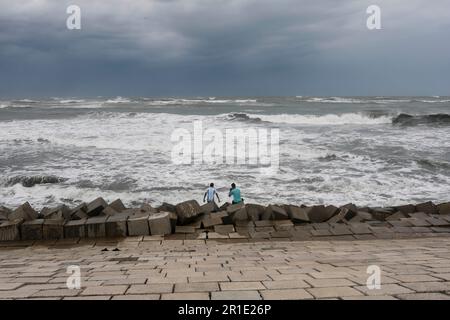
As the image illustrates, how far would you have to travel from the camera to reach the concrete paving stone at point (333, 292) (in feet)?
11.2

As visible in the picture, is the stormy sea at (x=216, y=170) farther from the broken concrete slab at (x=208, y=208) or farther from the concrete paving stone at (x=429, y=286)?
the concrete paving stone at (x=429, y=286)

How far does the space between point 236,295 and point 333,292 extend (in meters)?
0.87

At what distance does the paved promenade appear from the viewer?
3.66 meters

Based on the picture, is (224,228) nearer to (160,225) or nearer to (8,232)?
(160,225)

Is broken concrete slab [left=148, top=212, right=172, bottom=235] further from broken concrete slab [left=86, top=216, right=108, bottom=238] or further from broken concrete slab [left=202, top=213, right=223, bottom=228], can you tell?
broken concrete slab [left=86, top=216, right=108, bottom=238]

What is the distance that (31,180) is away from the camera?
14055 mm

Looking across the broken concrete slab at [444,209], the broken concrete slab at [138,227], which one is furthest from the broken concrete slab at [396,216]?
the broken concrete slab at [138,227]

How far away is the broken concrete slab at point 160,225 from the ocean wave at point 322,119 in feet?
93.4

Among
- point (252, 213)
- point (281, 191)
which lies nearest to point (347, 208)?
point (252, 213)

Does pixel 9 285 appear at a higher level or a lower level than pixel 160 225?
higher

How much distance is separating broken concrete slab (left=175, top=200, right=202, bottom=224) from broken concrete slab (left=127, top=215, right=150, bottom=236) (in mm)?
943

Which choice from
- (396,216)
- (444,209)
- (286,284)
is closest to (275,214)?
(396,216)

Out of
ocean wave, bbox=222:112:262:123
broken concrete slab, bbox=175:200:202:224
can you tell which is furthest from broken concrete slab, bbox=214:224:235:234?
ocean wave, bbox=222:112:262:123
